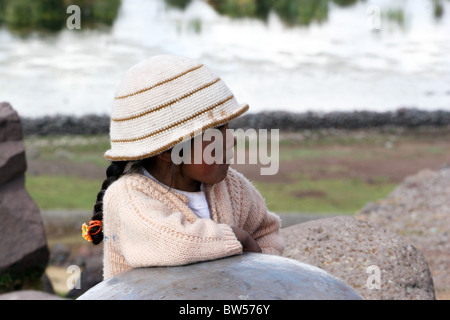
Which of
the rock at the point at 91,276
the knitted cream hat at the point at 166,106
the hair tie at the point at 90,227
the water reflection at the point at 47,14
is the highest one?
the knitted cream hat at the point at 166,106

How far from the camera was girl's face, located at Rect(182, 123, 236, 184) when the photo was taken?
8.45ft

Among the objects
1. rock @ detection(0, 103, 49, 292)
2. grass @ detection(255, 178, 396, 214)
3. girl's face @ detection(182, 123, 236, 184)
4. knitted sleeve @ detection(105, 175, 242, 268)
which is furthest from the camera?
grass @ detection(255, 178, 396, 214)

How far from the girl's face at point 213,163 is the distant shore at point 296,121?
32.4 ft

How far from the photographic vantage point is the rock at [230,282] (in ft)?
7.28

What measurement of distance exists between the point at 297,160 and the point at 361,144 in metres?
1.53

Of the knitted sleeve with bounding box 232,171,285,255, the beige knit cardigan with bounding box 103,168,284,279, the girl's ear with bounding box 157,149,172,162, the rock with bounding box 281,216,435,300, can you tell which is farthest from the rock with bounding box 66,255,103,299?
the girl's ear with bounding box 157,149,172,162

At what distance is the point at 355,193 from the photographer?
9.41 m

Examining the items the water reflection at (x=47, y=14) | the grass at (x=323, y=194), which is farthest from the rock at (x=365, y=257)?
the water reflection at (x=47, y=14)

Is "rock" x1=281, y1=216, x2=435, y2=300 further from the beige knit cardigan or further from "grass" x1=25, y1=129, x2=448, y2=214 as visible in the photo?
"grass" x1=25, y1=129, x2=448, y2=214

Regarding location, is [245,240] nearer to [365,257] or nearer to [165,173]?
[165,173]

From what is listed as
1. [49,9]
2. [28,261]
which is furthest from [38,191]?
[49,9]

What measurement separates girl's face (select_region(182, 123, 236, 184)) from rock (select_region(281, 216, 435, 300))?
1.74 meters

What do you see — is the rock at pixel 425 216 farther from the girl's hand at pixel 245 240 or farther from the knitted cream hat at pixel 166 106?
the knitted cream hat at pixel 166 106
